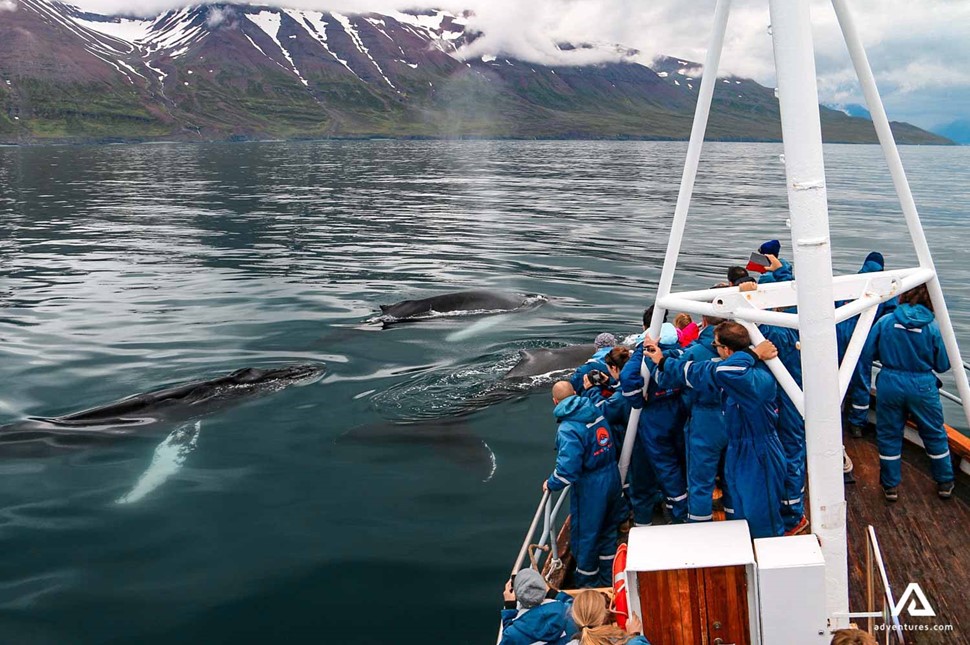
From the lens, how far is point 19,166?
339 feet

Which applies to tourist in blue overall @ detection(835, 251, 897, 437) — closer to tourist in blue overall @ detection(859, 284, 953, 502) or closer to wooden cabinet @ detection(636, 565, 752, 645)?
tourist in blue overall @ detection(859, 284, 953, 502)

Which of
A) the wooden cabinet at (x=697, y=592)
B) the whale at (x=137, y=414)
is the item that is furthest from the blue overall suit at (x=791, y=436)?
the whale at (x=137, y=414)

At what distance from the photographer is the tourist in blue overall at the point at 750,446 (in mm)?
7559

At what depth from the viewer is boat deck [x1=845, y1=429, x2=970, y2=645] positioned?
23.7 ft

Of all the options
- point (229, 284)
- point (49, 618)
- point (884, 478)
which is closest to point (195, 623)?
Answer: point (49, 618)

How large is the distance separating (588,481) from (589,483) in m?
0.03

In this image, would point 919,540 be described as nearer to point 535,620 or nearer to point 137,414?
point 535,620

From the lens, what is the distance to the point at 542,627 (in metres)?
6.50

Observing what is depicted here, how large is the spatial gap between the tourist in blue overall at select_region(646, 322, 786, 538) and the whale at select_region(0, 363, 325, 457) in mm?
10443

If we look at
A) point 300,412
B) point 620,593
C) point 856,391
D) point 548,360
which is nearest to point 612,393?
point 620,593

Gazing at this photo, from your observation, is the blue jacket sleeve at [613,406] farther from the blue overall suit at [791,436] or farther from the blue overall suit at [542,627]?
the blue overall suit at [542,627]

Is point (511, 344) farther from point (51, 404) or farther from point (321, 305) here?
point (51, 404)

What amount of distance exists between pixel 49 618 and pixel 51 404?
8.00 m

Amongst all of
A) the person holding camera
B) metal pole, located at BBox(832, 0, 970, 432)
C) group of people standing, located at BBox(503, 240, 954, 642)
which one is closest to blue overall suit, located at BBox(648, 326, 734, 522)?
group of people standing, located at BBox(503, 240, 954, 642)
